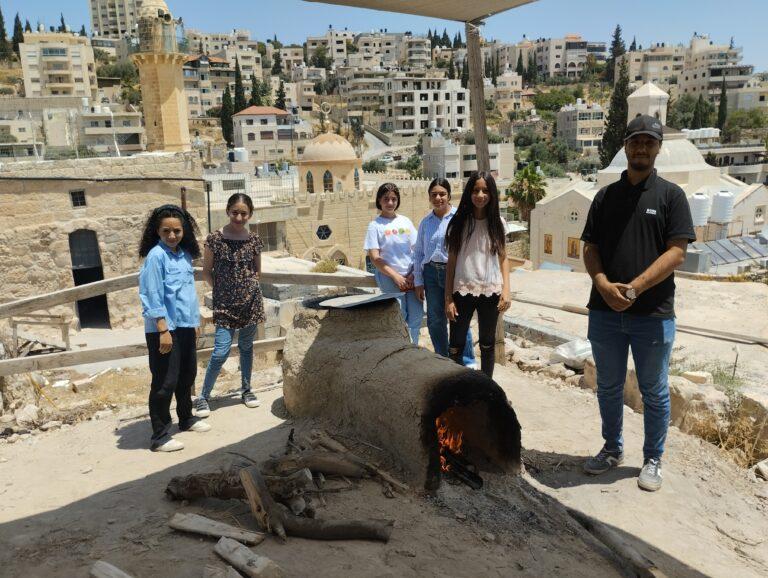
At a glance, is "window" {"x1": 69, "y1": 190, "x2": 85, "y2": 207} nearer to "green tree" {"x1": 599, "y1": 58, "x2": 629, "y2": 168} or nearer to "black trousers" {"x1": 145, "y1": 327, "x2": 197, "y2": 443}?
"black trousers" {"x1": 145, "y1": 327, "x2": 197, "y2": 443}

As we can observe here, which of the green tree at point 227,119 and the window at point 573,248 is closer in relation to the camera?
the window at point 573,248

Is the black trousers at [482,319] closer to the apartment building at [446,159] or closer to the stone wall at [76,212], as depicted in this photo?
the stone wall at [76,212]

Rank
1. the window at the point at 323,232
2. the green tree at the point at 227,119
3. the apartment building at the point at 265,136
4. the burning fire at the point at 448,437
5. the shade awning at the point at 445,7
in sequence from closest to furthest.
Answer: the burning fire at the point at 448,437
the shade awning at the point at 445,7
the window at the point at 323,232
the apartment building at the point at 265,136
the green tree at the point at 227,119

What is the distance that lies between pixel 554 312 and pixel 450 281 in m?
7.42

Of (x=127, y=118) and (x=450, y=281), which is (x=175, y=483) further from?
(x=127, y=118)

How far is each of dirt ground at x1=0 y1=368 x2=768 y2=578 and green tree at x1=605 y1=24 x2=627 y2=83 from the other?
134m

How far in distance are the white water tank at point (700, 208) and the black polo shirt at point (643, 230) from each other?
24838mm

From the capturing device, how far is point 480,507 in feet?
11.2

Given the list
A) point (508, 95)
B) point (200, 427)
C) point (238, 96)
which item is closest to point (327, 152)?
point (200, 427)

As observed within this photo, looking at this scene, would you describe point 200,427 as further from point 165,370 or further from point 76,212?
point 76,212

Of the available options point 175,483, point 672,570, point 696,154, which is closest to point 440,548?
point 672,570

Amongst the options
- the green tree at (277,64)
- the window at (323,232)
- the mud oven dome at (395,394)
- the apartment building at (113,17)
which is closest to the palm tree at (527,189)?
the window at (323,232)

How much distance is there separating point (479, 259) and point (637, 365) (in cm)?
134

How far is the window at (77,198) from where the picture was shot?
16094mm
